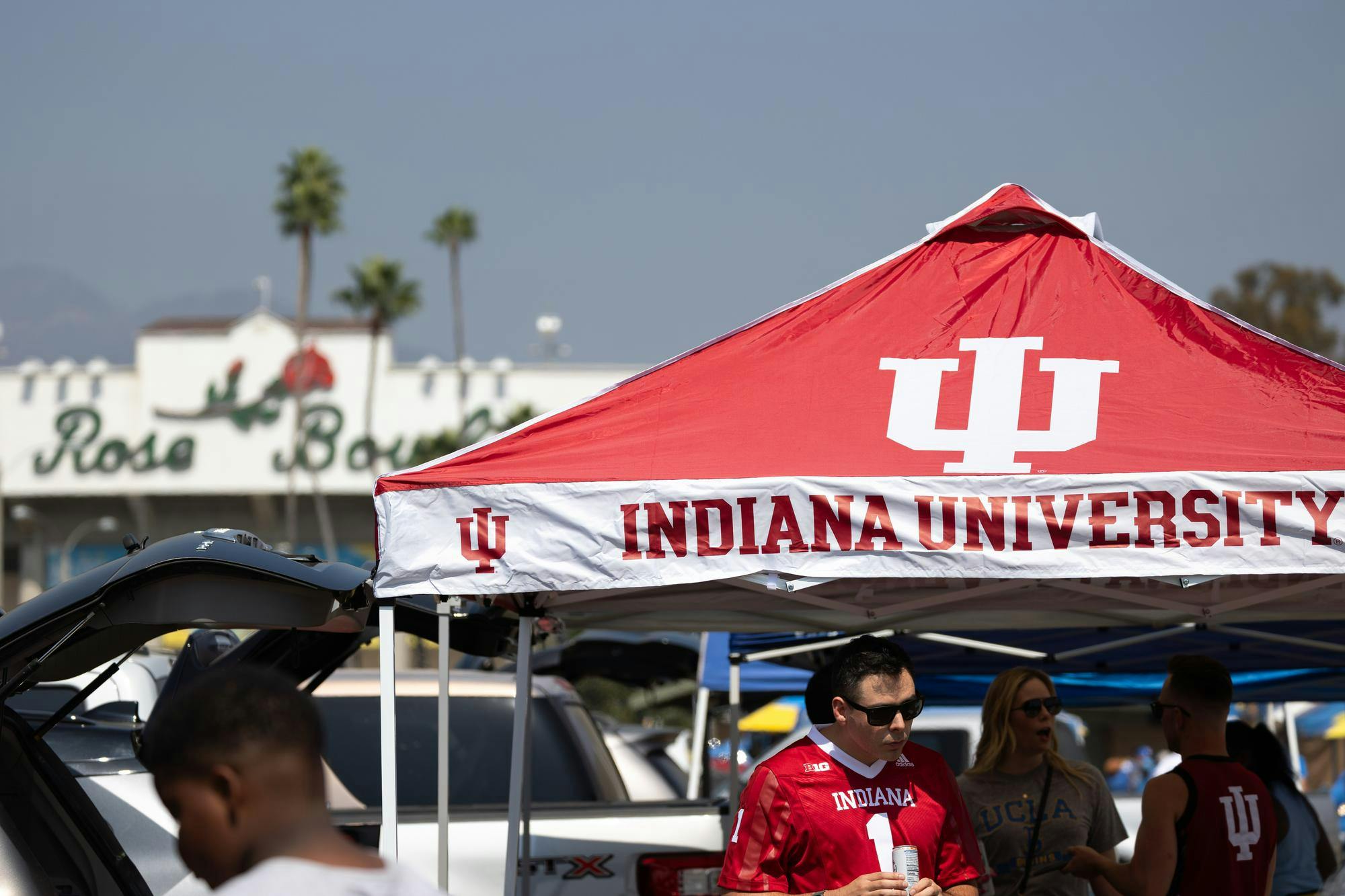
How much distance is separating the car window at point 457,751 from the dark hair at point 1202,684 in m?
3.42

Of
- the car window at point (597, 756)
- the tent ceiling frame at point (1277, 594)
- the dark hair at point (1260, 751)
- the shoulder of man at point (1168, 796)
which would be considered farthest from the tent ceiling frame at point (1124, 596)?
the car window at point (597, 756)

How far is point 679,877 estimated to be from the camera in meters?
5.86

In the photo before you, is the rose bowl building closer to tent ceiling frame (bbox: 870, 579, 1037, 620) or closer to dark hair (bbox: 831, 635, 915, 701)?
tent ceiling frame (bbox: 870, 579, 1037, 620)

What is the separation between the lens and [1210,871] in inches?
175

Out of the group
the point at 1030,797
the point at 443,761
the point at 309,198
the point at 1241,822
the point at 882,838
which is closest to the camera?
the point at 882,838

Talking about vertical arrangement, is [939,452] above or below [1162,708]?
above

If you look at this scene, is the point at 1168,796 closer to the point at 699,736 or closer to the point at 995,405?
the point at 995,405

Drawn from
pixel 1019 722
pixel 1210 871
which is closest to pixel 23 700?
pixel 1019 722

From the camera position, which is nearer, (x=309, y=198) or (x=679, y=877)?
(x=679, y=877)

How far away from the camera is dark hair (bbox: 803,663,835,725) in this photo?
14.0ft

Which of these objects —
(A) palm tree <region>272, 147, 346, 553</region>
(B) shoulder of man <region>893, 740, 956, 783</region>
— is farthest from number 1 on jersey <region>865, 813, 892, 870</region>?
(A) palm tree <region>272, 147, 346, 553</region>

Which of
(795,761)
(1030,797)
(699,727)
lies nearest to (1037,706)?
(1030,797)

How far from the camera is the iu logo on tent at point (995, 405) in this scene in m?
4.38

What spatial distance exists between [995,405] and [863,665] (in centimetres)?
98
